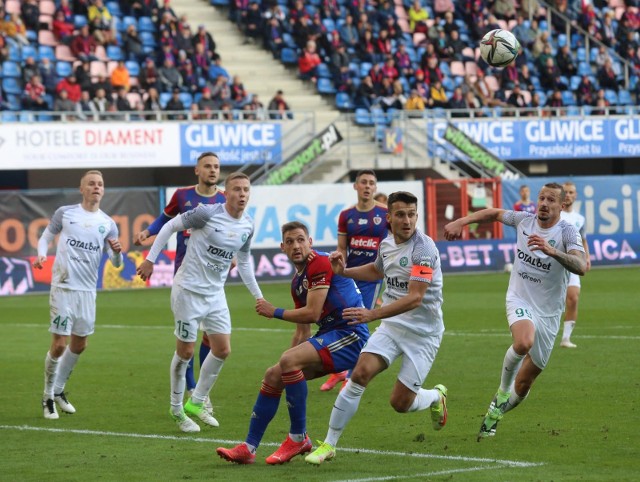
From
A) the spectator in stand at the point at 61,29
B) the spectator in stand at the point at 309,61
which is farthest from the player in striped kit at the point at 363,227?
the spectator in stand at the point at 309,61

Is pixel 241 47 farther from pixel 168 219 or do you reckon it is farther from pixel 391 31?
pixel 168 219

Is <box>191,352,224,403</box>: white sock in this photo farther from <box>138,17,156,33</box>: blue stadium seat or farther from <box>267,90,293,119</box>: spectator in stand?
<box>138,17,156,33</box>: blue stadium seat

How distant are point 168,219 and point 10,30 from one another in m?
22.3

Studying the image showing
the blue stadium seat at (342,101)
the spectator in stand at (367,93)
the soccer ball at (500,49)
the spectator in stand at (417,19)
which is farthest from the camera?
the spectator in stand at (417,19)

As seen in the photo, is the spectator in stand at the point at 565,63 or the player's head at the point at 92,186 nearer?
the player's head at the point at 92,186

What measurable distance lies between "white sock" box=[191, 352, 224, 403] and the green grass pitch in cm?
34

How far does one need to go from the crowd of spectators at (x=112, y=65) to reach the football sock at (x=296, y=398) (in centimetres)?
2274

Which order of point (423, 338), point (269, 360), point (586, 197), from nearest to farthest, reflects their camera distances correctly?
point (423, 338)
point (269, 360)
point (586, 197)

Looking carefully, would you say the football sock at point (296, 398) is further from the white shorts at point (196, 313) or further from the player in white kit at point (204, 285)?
the white shorts at point (196, 313)

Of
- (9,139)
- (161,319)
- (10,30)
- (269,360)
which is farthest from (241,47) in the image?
(269,360)

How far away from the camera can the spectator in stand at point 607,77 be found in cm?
4366

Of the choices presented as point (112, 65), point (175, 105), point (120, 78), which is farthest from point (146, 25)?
point (175, 105)

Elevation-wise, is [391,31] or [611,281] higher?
[391,31]

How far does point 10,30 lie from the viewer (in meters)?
33.8
